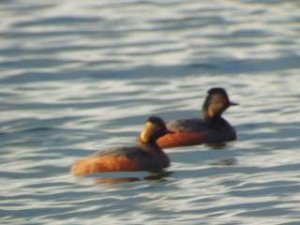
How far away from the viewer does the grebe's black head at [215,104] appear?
23.6m

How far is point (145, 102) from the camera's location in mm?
25578

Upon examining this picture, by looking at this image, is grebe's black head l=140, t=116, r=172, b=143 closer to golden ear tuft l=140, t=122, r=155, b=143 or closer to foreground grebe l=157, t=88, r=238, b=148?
golden ear tuft l=140, t=122, r=155, b=143

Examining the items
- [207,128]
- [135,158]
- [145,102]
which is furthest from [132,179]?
[145,102]

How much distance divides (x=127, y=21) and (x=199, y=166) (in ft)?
38.0

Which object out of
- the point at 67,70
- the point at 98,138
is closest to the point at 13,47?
the point at 67,70

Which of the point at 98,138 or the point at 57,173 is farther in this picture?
the point at 98,138

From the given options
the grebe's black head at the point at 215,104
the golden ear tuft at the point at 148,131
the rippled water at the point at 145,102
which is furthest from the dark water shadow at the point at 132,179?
the grebe's black head at the point at 215,104

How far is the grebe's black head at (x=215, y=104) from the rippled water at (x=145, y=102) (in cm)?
35

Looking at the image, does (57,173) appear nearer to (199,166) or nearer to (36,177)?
(36,177)

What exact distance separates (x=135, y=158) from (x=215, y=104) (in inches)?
108

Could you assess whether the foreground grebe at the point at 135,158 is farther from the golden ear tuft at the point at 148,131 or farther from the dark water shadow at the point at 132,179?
the dark water shadow at the point at 132,179

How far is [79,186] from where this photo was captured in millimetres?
20172

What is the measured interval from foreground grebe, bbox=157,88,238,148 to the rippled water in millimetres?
252

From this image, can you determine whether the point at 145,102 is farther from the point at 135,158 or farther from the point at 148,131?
the point at 135,158
